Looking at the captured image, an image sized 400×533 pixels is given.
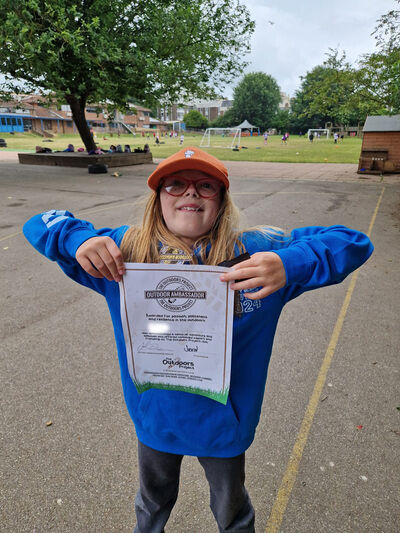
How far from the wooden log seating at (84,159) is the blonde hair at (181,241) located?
19.8 meters

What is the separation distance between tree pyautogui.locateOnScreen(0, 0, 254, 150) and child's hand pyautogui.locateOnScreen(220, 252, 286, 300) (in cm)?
1477

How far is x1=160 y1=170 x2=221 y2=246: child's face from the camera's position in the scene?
4.77ft

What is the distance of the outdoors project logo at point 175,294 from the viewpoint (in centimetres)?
118

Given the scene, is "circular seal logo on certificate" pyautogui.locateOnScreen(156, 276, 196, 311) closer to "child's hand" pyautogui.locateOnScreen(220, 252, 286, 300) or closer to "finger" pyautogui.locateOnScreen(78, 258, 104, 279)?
"child's hand" pyautogui.locateOnScreen(220, 252, 286, 300)

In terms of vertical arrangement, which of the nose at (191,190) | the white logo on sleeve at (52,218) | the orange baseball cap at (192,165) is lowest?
the white logo on sleeve at (52,218)

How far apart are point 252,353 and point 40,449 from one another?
1949 mm

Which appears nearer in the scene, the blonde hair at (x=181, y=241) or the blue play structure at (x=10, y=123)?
the blonde hair at (x=181, y=241)

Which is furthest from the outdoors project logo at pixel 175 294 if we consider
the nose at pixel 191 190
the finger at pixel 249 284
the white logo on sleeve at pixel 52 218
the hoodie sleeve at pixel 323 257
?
the white logo on sleeve at pixel 52 218

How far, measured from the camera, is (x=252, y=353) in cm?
149

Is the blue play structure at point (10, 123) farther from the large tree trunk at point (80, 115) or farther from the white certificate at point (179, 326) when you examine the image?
the white certificate at point (179, 326)

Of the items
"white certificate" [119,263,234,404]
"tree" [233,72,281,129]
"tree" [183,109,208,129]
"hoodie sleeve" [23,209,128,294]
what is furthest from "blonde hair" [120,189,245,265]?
"tree" [183,109,208,129]

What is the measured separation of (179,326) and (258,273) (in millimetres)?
338

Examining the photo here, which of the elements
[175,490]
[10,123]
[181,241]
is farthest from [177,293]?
[10,123]

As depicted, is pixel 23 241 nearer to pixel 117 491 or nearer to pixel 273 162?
pixel 117 491
